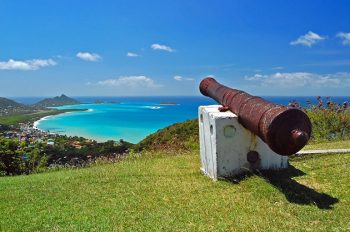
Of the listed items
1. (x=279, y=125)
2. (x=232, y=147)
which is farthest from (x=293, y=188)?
(x=232, y=147)

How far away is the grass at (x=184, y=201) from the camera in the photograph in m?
6.59

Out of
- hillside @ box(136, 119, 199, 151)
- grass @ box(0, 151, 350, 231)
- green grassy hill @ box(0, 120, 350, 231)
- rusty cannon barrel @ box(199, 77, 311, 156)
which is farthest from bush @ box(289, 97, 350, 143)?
rusty cannon barrel @ box(199, 77, 311, 156)

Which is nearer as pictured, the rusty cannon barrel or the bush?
the rusty cannon barrel

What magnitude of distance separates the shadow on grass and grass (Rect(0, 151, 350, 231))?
0.02 meters

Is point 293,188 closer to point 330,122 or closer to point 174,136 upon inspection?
point 330,122

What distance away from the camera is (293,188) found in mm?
8156

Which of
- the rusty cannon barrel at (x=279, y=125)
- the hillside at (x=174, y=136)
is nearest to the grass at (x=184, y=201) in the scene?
the rusty cannon barrel at (x=279, y=125)

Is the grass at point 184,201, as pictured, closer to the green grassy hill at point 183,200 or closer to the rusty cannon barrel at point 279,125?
the green grassy hill at point 183,200

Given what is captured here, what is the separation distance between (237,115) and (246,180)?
1.43 metres

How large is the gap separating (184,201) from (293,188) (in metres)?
2.07

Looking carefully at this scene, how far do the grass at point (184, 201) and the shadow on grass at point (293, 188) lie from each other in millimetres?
16

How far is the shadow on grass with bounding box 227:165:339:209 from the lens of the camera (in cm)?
739

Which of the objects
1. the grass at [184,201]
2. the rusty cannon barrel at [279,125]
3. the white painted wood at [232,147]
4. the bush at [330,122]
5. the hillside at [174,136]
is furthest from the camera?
the hillside at [174,136]

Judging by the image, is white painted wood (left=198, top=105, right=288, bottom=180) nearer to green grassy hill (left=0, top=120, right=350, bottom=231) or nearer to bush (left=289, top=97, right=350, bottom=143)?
green grassy hill (left=0, top=120, right=350, bottom=231)
